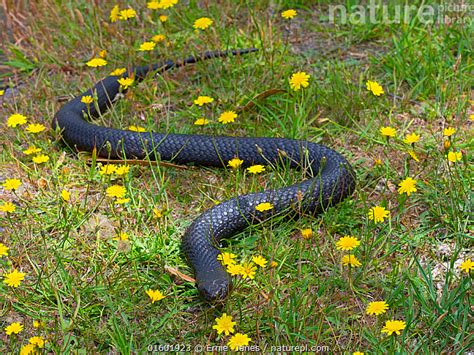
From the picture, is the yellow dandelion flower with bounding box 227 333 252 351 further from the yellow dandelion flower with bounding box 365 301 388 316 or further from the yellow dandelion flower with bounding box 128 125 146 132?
the yellow dandelion flower with bounding box 128 125 146 132

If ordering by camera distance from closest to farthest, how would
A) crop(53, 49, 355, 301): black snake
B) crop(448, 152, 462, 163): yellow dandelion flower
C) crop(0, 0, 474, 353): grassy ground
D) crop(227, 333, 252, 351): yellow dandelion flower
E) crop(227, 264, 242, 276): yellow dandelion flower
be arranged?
crop(227, 333, 252, 351): yellow dandelion flower < crop(227, 264, 242, 276): yellow dandelion flower < crop(0, 0, 474, 353): grassy ground < crop(53, 49, 355, 301): black snake < crop(448, 152, 462, 163): yellow dandelion flower

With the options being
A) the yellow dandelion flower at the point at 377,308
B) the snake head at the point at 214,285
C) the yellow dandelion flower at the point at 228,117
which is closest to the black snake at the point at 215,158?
the snake head at the point at 214,285

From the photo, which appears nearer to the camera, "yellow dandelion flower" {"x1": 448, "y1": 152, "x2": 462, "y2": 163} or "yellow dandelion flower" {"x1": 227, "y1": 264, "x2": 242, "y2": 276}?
"yellow dandelion flower" {"x1": 227, "y1": 264, "x2": 242, "y2": 276}

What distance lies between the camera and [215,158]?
4.60 metres

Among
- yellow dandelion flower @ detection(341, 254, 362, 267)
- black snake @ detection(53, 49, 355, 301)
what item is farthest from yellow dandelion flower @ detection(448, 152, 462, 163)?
yellow dandelion flower @ detection(341, 254, 362, 267)

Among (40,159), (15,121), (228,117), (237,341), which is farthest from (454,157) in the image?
(15,121)

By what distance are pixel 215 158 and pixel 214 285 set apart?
1.36 m

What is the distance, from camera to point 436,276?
3.63 metres

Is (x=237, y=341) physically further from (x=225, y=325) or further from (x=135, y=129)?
(x=135, y=129)

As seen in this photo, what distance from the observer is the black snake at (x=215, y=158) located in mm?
3746

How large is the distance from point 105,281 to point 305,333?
40.3 inches

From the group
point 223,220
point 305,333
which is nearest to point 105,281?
point 223,220

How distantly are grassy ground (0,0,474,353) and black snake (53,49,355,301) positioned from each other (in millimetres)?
84

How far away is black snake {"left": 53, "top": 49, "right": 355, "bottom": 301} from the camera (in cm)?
375
